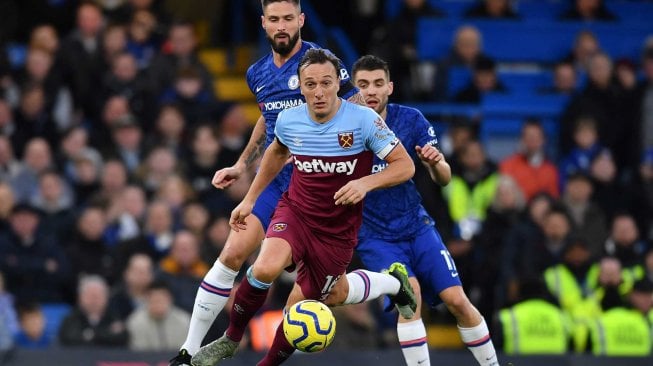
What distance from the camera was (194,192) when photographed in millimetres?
15781

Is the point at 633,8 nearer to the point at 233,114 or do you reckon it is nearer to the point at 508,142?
the point at 508,142

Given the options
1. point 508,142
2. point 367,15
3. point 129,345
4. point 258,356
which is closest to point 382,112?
point 258,356

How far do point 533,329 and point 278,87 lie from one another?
5.00m

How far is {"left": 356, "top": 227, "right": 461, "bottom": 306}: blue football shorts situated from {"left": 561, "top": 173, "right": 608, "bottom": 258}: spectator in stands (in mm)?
5309

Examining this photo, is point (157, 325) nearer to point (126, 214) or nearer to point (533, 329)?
point (126, 214)

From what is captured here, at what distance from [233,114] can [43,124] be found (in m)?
2.03

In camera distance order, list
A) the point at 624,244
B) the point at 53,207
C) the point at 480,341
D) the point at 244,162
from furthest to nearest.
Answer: the point at 624,244, the point at 53,207, the point at 480,341, the point at 244,162

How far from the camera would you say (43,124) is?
1579 cm

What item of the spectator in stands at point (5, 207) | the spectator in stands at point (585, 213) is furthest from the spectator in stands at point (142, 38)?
the spectator in stands at point (585, 213)

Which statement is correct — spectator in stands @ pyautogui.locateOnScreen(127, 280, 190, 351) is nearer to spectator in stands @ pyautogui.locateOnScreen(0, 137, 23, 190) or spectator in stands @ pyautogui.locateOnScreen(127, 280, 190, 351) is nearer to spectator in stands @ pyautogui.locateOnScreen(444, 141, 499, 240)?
spectator in stands @ pyautogui.locateOnScreen(0, 137, 23, 190)

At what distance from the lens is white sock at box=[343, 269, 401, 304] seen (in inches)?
406

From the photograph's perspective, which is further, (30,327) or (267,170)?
(30,327)

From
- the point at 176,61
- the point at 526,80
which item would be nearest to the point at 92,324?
the point at 176,61

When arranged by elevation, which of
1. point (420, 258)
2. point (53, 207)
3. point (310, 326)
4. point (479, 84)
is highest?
point (479, 84)
